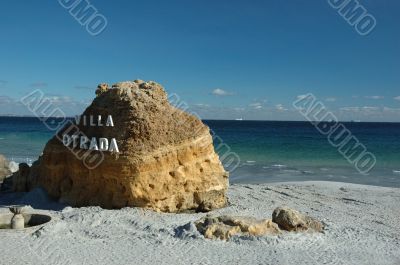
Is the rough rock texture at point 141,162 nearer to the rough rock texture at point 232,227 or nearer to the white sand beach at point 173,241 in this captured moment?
the white sand beach at point 173,241

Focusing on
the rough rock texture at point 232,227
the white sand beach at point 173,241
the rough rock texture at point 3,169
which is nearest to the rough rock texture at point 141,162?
the white sand beach at point 173,241

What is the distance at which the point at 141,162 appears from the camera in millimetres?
9586

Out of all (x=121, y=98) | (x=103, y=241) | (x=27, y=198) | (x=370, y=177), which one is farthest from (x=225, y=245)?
(x=370, y=177)

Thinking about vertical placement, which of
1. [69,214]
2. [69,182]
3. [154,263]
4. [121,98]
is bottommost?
[154,263]

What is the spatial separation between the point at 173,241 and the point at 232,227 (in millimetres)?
1137

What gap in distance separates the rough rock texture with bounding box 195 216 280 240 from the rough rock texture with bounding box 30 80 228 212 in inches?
66.7

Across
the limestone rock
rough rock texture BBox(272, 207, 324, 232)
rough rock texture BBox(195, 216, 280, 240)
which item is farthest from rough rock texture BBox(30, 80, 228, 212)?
rough rock texture BBox(272, 207, 324, 232)

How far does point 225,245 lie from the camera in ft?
25.6

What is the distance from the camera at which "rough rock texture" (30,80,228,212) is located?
973 cm

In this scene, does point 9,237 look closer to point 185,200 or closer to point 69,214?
point 69,214

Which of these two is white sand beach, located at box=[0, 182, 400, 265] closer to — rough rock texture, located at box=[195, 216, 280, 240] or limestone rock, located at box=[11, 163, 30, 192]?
rough rock texture, located at box=[195, 216, 280, 240]

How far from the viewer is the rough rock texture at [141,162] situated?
9.73 m

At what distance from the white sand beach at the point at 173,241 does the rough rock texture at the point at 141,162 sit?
423mm

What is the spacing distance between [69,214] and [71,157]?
67.3 inches
